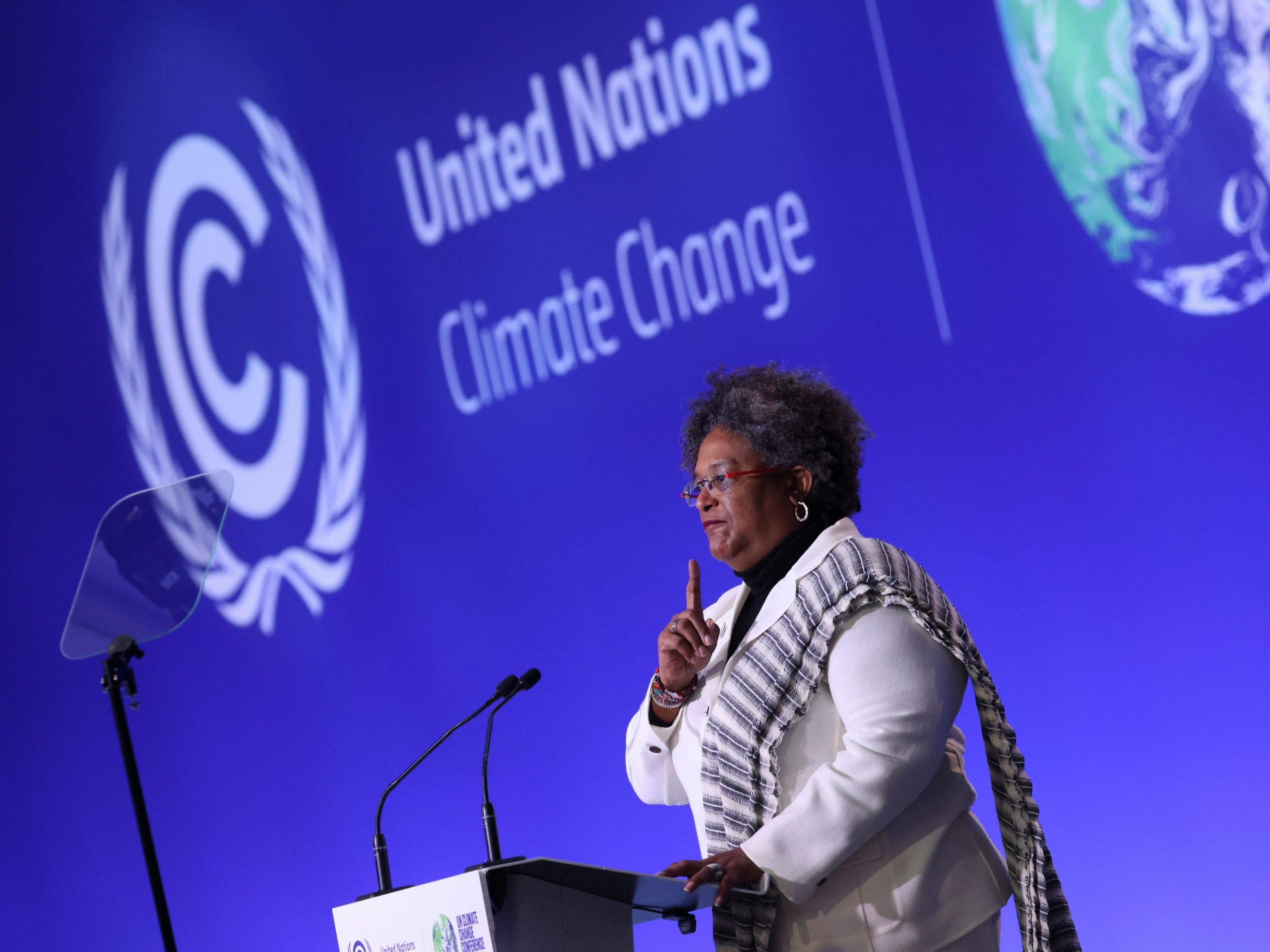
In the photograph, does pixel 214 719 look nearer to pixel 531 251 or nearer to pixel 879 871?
pixel 531 251

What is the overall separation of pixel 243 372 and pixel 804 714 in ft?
9.05

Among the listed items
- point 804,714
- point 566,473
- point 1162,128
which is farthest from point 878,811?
point 566,473

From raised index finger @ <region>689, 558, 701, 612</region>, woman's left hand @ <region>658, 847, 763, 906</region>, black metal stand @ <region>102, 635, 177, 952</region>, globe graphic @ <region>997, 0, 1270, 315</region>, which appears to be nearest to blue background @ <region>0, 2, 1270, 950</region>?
globe graphic @ <region>997, 0, 1270, 315</region>

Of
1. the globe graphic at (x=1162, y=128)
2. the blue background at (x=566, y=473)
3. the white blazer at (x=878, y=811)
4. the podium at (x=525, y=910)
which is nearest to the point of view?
the podium at (x=525, y=910)

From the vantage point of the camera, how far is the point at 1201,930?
105 inches

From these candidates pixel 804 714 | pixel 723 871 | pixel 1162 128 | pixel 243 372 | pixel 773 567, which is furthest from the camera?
pixel 243 372

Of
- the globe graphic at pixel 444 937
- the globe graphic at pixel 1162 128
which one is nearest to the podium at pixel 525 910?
the globe graphic at pixel 444 937

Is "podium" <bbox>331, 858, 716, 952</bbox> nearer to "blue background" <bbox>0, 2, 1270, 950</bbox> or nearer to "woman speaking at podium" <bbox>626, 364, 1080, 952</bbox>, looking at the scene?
"woman speaking at podium" <bbox>626, 364, 1080, 952</bbox>

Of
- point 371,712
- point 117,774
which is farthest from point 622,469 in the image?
point 117,774

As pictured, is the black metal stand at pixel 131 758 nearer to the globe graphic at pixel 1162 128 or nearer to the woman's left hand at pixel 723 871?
the woman's left hand at pixel 723 871

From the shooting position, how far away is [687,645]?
2.09 m

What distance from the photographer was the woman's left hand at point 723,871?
169 cm

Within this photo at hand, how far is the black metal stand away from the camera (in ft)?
6.47

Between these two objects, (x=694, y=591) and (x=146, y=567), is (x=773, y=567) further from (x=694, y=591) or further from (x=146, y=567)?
(x=146, y=567)
